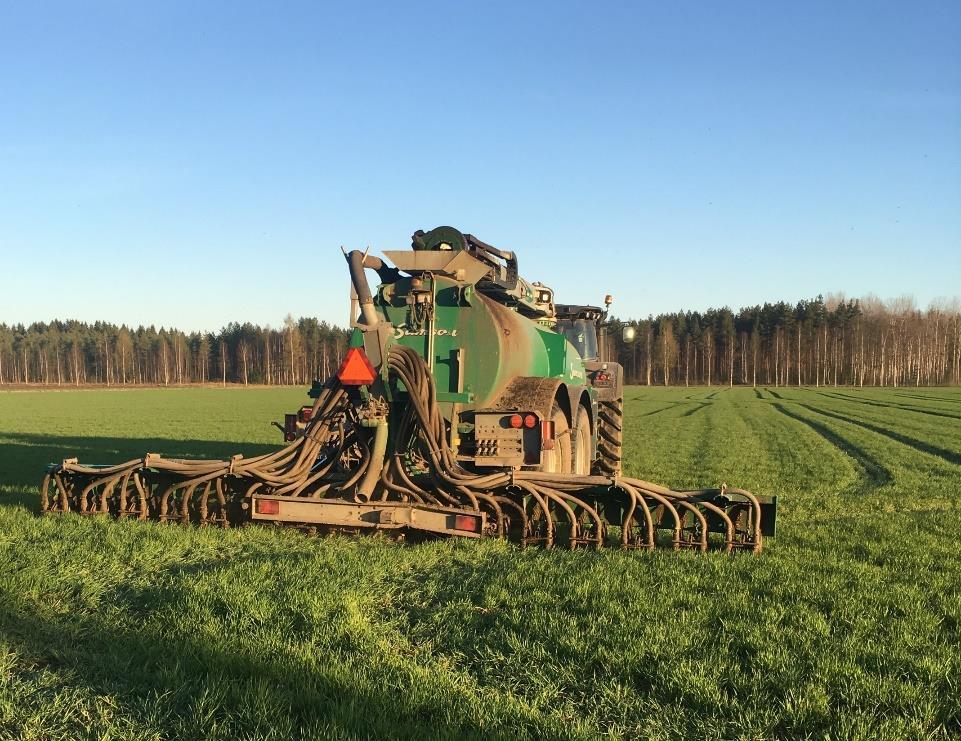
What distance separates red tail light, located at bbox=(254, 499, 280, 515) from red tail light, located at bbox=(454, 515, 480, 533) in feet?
6.03

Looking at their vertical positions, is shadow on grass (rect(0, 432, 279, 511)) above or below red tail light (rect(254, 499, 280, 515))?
below

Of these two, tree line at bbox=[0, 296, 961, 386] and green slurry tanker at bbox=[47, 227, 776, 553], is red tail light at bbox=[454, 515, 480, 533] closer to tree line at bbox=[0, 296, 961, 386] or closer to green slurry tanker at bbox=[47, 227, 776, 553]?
green slurry tanker at bbox=[47, 227, 776, 553]

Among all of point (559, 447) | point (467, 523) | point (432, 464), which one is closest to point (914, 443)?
point (559, 447)

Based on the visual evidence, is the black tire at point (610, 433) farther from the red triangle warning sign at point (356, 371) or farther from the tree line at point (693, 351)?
the tree line at point (693, 351)

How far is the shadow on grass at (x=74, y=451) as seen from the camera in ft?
42.7

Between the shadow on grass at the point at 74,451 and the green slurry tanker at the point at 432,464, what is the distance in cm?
393

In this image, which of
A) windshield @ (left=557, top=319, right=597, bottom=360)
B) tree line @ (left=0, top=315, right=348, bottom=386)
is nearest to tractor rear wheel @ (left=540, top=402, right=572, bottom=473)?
windshield @ (left=557, top=319, right=597, bottom=360)

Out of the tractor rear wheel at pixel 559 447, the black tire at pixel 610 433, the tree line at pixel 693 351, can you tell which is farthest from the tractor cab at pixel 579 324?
the tree line at pixel 693 351

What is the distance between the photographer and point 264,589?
549 centimetres

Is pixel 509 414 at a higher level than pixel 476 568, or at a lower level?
higher

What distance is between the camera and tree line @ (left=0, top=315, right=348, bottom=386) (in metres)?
116

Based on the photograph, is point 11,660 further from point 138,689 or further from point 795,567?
point 795,567

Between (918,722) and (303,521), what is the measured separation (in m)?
5.37

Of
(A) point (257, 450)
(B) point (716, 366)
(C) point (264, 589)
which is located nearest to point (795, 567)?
(C) point (264, 589)
